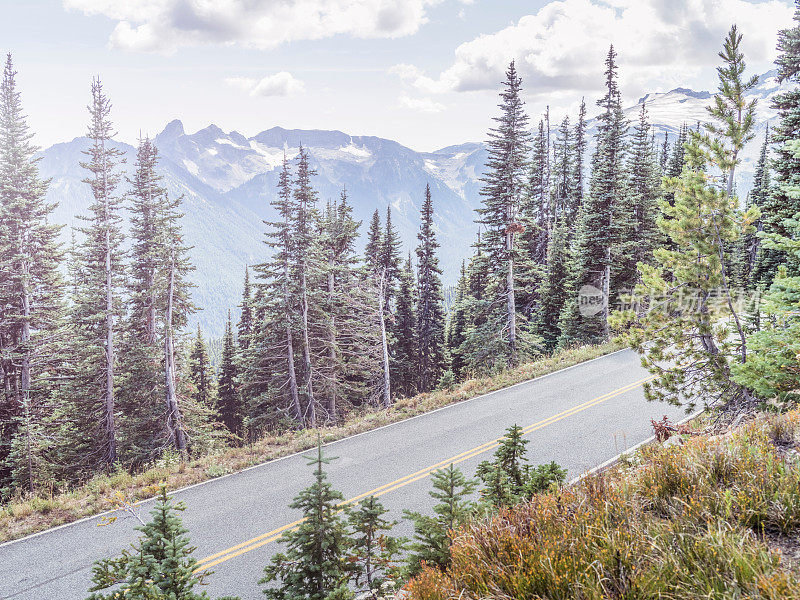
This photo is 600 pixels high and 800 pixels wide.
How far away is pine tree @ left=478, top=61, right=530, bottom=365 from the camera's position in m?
24.1

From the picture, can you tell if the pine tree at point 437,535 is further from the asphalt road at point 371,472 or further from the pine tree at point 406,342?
the pine tree at point 406,342

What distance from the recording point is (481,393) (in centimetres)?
1692

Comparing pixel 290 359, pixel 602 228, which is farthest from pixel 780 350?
pixel 290 359

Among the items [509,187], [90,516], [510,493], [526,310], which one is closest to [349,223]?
[509,187]

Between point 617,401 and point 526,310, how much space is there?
1956 cm

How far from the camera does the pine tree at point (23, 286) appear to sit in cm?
2072

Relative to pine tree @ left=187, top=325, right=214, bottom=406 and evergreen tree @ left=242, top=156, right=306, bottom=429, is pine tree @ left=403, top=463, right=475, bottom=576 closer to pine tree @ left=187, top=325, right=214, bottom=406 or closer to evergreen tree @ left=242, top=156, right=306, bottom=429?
evergreen tree @ left=242, top=156, right=306, bottom=429

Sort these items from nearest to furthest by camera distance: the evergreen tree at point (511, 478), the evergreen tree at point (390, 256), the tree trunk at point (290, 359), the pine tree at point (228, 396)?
the evergreen tree at point (511, 478) → the tree trunk at point (290, 359) → the evergreen tree at point (390, 256) → the pine tree at point (228, 396)

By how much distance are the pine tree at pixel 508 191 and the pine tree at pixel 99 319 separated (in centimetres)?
1971

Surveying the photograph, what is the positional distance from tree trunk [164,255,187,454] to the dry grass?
24.1 ft

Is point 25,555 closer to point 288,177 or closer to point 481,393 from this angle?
point 481,393

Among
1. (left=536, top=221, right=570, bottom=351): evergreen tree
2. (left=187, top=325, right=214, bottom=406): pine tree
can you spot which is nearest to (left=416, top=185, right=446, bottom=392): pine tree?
(left=536, top=221, right=570, bottom=351): evergreen tree

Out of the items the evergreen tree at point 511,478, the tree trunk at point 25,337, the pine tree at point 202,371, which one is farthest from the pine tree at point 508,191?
the pine tree at point 202,371

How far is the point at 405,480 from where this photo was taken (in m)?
10.3
